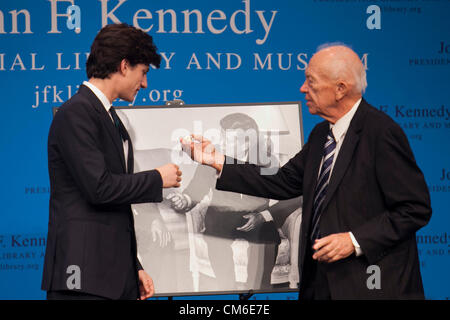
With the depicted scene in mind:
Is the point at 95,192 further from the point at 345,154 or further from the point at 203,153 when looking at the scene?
the point at 345,154

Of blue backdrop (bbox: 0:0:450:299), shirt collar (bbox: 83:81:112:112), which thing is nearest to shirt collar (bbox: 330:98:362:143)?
shirt collar (bbox: 83:81:112:112)

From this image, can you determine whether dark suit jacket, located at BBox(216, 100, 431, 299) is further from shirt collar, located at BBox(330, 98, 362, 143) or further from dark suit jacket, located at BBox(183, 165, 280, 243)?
dark suit jacket, located at BBox(183, 165, 280, 243)

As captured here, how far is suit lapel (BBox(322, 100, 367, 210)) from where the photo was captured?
2188 millimetres

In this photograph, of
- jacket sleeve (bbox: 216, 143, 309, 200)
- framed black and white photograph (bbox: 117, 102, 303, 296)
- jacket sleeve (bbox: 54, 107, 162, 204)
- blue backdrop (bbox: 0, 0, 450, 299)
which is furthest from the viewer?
blue backdrop (bbox: 0, 0, 450, 299)

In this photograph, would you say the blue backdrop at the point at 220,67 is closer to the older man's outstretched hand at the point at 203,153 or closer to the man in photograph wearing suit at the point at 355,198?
the older man's outstretched hand at the point at 203,153

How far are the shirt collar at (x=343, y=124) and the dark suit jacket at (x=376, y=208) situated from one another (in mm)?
43

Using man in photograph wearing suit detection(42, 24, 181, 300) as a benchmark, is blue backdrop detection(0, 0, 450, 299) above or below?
above

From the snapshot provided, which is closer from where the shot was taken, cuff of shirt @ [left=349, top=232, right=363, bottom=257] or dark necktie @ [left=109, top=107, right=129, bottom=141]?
cuff of shirt @ [left=349, top=232, right=363, bottom=257]

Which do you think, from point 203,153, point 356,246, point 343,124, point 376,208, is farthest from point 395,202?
point 203,153

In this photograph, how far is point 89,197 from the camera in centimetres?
200

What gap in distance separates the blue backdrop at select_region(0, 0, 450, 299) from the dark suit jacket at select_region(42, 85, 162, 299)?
204cm

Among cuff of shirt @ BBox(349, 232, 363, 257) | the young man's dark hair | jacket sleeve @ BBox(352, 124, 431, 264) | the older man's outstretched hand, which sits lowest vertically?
cuff of shirt @ BBox(349, 232, 363, 257)
